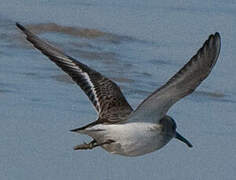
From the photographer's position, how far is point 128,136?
9414 millimetres

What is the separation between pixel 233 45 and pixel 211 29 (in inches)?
31.4

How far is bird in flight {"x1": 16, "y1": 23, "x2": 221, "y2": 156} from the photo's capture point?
→ 9.00m

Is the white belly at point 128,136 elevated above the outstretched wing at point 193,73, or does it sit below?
below

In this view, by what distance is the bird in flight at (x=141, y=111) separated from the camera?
9.00 metres

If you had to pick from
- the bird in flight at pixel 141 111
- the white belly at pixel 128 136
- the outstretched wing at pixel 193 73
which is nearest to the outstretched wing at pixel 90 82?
the bird in flight at pixel 141 111

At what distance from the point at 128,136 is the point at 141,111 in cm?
19

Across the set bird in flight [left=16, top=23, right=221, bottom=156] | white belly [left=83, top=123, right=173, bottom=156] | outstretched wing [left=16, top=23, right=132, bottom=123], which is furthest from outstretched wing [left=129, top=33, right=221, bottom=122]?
outstretched wing [left=16, top=23, right=132, bottom=123]

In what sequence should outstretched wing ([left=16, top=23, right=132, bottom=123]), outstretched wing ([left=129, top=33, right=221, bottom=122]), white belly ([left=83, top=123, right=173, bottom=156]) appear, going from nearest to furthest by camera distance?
outstretched wing ([left=129, top=33, right=221, bottom=122])
white belly ([left=83, top=123, right=173, bottom=156])
outstretched wing ([left=16, top=23, right=132, bottom=123])

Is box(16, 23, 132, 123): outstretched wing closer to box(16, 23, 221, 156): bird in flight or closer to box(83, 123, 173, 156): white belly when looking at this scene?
box(16, 23, 221, 156): bird in flight

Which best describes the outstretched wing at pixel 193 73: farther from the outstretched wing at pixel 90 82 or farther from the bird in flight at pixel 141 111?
the outstretched wing at pixel 90 82

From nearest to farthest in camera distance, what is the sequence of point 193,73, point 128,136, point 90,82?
point 193,73, point 128,136, point 90,82

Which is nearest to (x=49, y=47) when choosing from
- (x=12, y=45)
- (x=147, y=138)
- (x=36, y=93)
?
(x=147, y=138)

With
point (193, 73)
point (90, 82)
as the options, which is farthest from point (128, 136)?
point (90, 82)

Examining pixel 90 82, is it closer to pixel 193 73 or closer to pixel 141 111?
pixel 141 111
